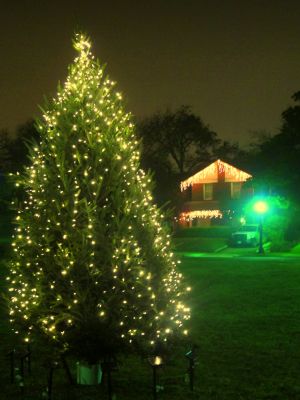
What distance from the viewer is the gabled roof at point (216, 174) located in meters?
66.2

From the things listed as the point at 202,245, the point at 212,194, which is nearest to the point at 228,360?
the point at 202,245

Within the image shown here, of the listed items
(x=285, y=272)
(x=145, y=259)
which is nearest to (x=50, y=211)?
(x=145, y=259)

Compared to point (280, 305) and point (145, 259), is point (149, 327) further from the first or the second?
point (280, 305)

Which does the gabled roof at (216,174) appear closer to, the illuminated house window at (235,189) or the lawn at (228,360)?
the illuminated house window at (235,189)

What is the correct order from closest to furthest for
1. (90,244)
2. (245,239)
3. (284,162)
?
Answer: (90,244), (284,162), (245,239)

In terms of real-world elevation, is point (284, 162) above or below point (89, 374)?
above

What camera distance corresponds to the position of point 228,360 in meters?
10.6

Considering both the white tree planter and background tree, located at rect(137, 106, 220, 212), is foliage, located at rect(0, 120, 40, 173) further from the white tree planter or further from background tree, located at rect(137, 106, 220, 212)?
the white tree planter

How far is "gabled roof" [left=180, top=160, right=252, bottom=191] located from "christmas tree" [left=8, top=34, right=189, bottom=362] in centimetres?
5699

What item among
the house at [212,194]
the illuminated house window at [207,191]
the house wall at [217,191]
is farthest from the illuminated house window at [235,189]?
the illuminated house window at [207,191]

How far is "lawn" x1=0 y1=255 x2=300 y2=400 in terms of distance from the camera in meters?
8.82

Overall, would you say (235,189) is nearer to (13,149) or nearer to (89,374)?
(13,149)

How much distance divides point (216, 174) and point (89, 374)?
58.6m

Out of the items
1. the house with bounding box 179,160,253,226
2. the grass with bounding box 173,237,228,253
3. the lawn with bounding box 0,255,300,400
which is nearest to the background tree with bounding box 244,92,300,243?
the grass with bounding box 173,237,228,253
